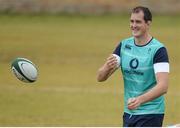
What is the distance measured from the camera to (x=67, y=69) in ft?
83.2

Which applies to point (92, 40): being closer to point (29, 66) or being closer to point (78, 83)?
point (78, 83)

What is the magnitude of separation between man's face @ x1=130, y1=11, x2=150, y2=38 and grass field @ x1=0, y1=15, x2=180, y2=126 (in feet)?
19.2

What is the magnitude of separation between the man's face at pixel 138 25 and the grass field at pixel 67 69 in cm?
584

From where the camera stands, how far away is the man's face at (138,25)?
29.8 feet

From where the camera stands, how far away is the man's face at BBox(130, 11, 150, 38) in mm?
9094

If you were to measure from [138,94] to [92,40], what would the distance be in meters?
25.7

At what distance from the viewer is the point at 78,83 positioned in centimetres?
2181

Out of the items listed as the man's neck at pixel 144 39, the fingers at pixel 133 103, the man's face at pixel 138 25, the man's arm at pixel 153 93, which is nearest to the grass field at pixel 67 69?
the man's neck at pixel 144 39

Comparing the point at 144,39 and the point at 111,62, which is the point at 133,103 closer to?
the point at 111,62

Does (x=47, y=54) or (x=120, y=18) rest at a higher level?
(x=120, y=18)

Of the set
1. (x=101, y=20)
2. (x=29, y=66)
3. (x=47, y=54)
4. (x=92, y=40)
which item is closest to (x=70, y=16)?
(x=101, y=20)

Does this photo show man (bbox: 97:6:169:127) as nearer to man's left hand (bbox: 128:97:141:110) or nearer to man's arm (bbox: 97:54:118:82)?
man's arm (bbox: 97:54:118:82)

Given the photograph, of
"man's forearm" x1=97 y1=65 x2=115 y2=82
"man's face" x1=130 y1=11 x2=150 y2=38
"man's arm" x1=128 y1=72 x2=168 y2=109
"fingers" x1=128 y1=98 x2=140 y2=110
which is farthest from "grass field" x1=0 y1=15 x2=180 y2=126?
"fingers" x1=128 y1=98 x2=140 y2=110

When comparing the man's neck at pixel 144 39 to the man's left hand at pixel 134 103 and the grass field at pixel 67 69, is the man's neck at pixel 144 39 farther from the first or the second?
the grass field at pixel 67 69
